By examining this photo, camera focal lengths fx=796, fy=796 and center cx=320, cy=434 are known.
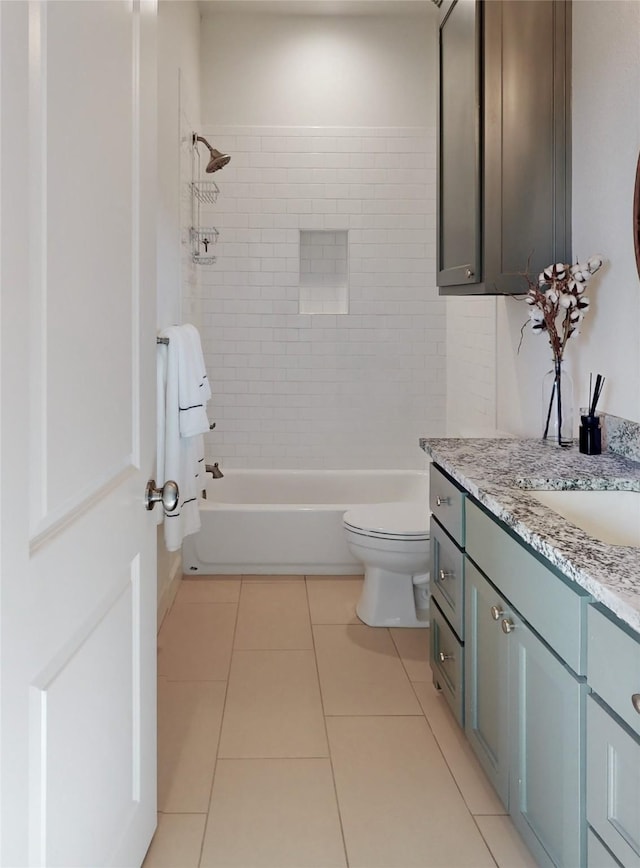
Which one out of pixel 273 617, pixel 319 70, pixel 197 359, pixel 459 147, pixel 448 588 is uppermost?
pixel 319 70

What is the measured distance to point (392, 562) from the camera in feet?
10.8

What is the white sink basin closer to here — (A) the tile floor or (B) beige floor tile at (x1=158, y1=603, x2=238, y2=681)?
(A) the tile floor

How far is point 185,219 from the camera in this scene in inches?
157

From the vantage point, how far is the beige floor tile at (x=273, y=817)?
1.83 m

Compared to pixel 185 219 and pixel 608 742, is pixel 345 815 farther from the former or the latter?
pixel 185 219

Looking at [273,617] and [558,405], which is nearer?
[558,405]

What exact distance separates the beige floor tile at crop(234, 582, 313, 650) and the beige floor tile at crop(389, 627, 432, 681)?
0.36 metres

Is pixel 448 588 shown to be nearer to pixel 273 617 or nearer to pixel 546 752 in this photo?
pixel 546 752

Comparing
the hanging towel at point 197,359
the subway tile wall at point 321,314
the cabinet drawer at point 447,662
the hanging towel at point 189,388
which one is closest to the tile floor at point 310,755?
the cabinet drawer at point 447,662

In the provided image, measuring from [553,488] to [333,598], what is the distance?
1950 millimetres

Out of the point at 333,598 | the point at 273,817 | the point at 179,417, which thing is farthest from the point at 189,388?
the point at 273,817

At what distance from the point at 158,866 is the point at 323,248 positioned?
3876 millimetres

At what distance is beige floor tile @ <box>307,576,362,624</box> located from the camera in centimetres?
350

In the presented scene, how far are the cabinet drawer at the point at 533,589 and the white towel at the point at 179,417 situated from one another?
1.31 meters
